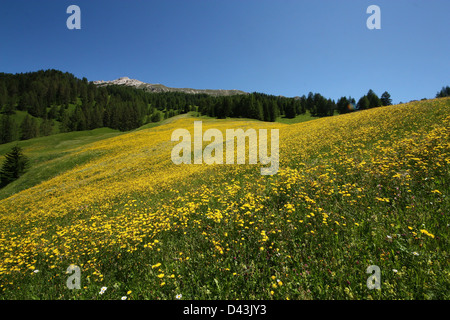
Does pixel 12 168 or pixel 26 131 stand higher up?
pixel 26 131

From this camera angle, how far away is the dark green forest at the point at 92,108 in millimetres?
95312

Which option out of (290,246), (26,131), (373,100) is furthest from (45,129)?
(373,100)

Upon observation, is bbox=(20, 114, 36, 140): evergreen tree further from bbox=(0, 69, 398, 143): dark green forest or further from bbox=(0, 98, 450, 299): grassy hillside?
bbox=(0, 98, 450, 299): grassy hillside

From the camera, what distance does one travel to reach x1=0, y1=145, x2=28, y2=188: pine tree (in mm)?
33312

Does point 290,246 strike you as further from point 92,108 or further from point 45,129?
point 92,108

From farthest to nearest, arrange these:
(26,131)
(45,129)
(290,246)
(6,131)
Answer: (45,129) → (26,131) → (6,131) → (290,246)

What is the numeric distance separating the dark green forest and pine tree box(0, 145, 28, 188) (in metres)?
73.0

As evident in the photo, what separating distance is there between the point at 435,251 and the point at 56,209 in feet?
62.0

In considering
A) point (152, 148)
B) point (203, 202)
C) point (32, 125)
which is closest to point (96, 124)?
point (32, 125)

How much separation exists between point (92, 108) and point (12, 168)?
430 feet

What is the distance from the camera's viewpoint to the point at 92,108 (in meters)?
141

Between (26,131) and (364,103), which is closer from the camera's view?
(364,103)

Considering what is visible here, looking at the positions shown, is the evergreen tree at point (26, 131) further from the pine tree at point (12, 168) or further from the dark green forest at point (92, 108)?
the pine tree at point (12, 168)
